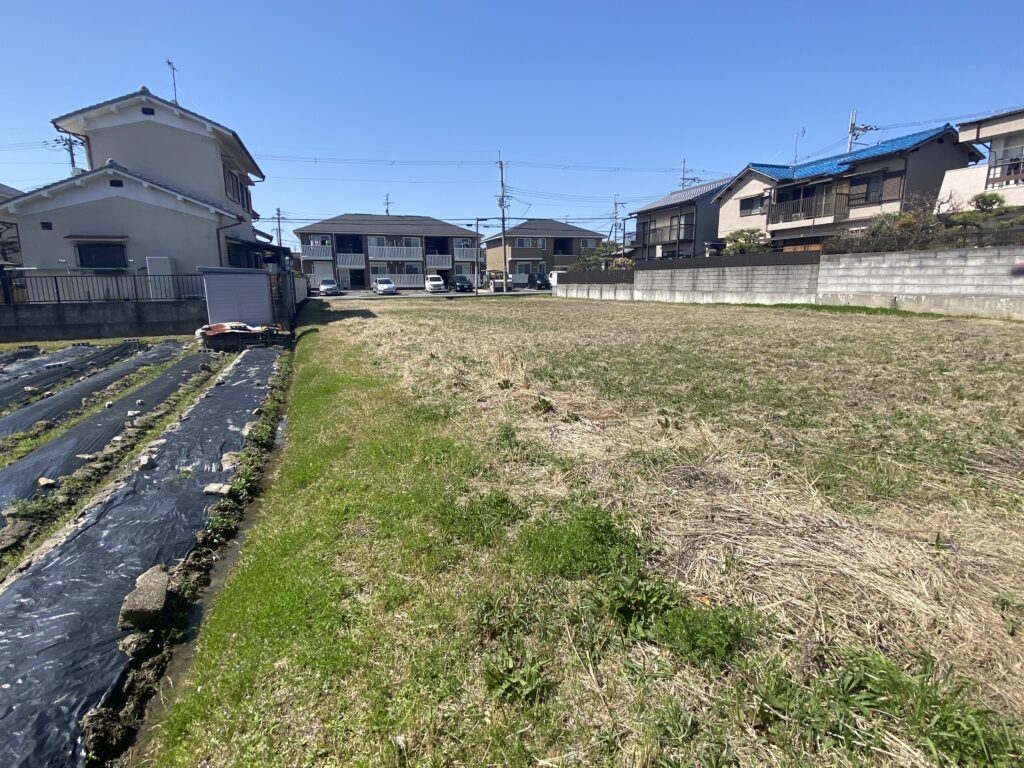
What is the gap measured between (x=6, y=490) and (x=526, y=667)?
4.75 m

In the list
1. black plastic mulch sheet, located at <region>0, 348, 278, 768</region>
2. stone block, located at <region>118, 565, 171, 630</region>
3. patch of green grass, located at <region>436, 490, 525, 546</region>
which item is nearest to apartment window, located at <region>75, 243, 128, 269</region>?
black plastic mulch sheet, located at <region>0, 348, 278, 768</region>

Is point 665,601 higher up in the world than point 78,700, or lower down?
higher up

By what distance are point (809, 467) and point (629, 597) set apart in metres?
2.30

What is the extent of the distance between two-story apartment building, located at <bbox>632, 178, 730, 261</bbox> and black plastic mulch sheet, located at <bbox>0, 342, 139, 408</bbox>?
3285cm

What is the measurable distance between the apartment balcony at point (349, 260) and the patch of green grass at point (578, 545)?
4786cm

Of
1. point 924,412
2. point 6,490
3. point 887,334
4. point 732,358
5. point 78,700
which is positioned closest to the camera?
point 78,700

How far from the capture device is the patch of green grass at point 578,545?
108 inches

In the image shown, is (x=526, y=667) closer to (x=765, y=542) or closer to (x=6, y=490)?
(x=765, y=542)

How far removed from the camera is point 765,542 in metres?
2.80

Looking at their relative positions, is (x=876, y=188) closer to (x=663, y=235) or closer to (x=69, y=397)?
(x=663, y=235)

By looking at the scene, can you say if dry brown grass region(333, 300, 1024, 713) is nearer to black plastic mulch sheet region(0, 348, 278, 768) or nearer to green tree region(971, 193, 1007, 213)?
black plastic mulch sheet region(0, 348, 278, 768)

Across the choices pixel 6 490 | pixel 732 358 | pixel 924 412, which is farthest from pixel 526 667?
pixel 732 358

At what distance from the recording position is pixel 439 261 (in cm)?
4938

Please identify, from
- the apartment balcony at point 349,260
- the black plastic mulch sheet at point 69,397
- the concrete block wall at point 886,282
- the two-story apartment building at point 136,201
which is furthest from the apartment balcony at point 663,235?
the black plastic mulch sheet at point 69,397
